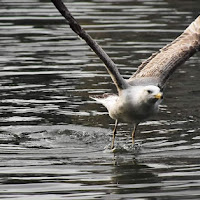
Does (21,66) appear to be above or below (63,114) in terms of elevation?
above

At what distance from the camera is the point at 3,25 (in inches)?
907

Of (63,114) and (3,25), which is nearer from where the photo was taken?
(63,114)

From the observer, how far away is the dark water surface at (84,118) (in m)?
11.0

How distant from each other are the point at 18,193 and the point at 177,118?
15.4 ft

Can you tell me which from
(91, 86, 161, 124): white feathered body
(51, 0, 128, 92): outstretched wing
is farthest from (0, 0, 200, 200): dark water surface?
(51, 0, 128, 92): outstretched wing

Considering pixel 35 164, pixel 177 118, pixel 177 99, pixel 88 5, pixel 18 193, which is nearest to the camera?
pixel 18 193

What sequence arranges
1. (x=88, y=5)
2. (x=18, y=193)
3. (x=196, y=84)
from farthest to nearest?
(x=88, y=5) < (x=196, y=84) < (x=18, y=193)

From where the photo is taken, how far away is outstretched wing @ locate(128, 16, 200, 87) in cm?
1346

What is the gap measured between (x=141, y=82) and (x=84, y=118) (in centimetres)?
187

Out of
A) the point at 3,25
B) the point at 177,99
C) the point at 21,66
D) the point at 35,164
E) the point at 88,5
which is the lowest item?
the point at 35,164

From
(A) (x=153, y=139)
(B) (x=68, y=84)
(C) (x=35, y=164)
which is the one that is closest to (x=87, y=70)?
(B) (x=68, y=84)

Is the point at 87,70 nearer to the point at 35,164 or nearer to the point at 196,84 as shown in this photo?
the point at 196,84

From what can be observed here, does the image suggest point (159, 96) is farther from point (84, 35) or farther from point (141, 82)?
point (84, 35)

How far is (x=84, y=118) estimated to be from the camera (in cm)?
1465
